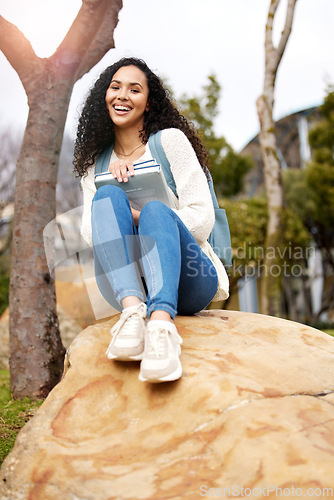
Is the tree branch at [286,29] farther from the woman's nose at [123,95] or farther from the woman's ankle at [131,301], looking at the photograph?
the woman's ankle at [131,301]

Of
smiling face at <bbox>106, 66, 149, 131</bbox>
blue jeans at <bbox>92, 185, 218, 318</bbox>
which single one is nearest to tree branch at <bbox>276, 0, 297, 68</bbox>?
smiling face at <bbox>106, 66, 149, 131</bbox>

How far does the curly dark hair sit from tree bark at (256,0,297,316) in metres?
4.33

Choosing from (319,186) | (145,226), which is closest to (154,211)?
(145,226)

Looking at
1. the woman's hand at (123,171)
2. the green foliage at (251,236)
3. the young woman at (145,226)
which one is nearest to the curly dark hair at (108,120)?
the young woman at (145,226)

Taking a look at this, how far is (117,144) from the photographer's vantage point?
2865 millimetres

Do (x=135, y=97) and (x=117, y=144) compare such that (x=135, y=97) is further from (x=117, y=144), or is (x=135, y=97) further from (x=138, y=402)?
(x=138, y=402)

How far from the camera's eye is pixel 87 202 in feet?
8.75

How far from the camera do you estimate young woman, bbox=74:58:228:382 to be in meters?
2.00

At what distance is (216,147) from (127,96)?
13.5m

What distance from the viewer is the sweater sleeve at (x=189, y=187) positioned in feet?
7.89

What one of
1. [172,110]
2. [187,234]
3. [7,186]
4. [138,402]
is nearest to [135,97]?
[172,110]

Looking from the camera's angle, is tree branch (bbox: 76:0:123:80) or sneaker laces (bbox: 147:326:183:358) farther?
tree branch (bbox: 76:0:123:80)

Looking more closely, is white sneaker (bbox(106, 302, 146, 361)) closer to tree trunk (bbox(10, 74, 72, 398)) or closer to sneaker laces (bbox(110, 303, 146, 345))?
sneaker laces (bbox(110, 303, 146, 345))

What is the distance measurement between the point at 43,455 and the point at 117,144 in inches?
70.1
